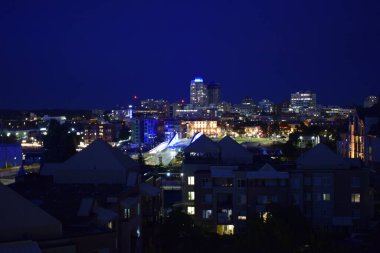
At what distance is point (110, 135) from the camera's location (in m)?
49.7

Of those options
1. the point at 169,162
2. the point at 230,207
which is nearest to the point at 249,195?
the point at 230,207

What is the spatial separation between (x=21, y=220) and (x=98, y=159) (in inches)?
166

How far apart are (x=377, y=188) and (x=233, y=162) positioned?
14.0 ft

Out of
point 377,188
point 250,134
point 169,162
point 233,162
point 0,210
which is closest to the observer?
point 0,210

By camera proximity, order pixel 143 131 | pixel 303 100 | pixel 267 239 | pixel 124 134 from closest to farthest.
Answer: pixel 267 239 → pixel 143 131 → pixel 124 134 → pixel 303 100

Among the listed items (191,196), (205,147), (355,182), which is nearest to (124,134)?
(205,147)

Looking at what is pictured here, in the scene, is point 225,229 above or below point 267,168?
below

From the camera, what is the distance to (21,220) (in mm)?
4836

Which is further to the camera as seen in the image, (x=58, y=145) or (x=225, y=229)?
(x=58, y=145)

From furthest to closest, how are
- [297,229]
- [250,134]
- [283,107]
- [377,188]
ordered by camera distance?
[283,107] < [250,134] < [377,188] < [297,229]

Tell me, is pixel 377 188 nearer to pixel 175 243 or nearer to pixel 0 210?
pixel 175 243

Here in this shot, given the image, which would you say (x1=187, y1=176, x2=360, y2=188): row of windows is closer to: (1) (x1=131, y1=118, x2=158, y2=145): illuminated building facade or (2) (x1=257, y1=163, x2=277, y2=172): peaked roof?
(2) (x1=257, y1=163, x2=277, y2=172): peaked roof

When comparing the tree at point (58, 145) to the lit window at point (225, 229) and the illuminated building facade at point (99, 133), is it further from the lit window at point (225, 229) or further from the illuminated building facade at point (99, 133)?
the illuminated building facade at point (99, 133)

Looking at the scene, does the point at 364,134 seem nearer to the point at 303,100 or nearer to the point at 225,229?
the point at 225,229
